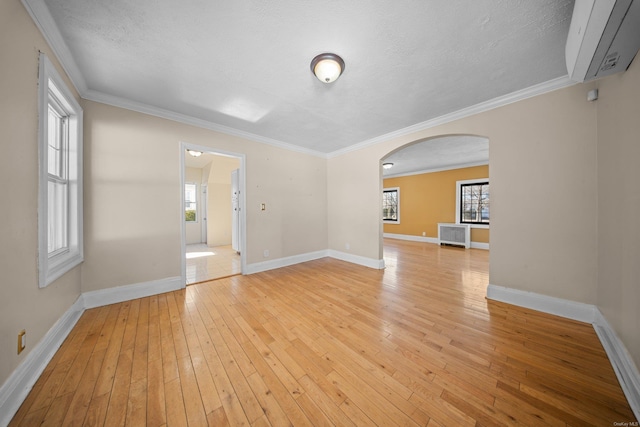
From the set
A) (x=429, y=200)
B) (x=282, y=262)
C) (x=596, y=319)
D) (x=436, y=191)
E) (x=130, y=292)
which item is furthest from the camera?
(x=429, y=200)

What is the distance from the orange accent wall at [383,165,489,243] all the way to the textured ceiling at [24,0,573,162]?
A: 14.7 ft

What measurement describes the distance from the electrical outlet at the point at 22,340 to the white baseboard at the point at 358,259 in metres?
3.99

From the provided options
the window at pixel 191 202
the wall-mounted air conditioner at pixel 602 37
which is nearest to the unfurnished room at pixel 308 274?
the wall-mounted air conditioner at pixel 602 37

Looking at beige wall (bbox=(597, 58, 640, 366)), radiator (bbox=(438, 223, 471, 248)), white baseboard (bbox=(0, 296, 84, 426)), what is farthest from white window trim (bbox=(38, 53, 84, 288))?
radiator (bbox=(438, 223, 471, 248))

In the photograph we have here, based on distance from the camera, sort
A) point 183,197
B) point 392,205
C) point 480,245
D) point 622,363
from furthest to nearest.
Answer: point 392,205 → point 480,245 → point 183,197 → point 622,363

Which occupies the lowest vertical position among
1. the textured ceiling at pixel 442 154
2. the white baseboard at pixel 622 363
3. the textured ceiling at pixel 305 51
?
the white baseboard at pixel 622 363

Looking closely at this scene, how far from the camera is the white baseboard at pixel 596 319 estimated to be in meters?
1.22

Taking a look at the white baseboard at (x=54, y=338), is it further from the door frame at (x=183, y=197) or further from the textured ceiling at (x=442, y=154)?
the textured ceiling at (x=442, y=154)

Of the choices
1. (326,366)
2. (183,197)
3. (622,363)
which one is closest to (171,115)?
(183,197)

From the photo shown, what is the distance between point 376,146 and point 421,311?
291cm

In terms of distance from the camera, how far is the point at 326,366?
1479 mm

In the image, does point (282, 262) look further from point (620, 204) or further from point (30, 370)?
point (620, 204)

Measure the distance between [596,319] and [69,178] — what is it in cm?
559

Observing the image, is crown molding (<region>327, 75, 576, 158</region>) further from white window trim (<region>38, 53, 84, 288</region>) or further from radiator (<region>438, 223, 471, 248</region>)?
radiator (<region>438, 223, 471, 248</region>)
